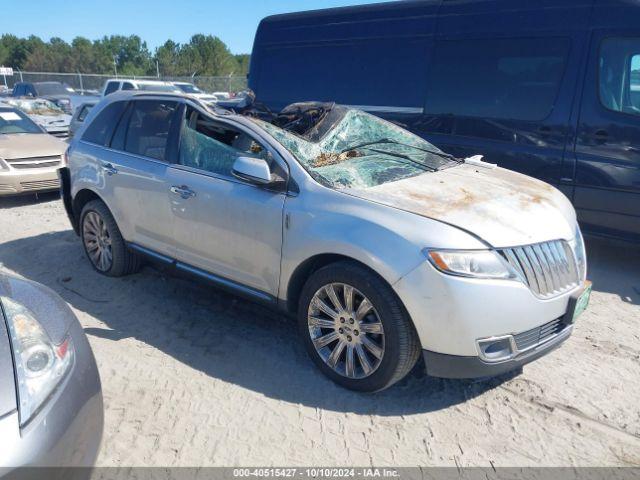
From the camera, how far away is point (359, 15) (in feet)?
20.1

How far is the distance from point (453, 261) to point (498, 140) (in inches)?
120

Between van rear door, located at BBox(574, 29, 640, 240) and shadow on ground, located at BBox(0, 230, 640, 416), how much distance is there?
594mm

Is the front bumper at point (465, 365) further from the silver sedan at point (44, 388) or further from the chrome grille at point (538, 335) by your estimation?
the silver sedan at point (44, 388)

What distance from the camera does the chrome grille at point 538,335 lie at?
9.03 ft

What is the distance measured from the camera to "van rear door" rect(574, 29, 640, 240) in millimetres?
4602

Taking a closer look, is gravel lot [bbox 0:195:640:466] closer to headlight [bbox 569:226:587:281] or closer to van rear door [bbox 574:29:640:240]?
headlight [bbox 569:226:587:281]

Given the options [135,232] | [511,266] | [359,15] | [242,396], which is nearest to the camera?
[511,266]

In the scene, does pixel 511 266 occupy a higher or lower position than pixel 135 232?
higher

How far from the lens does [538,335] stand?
282 centimetres

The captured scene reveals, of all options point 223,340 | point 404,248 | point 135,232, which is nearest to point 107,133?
point 135,232

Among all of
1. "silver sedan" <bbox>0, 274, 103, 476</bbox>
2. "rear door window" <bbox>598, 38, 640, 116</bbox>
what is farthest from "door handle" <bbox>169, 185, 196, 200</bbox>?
"rear door window" <bbox>598, 38, 640, 116</bbox>

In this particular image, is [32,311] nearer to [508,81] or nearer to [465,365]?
[465,365]

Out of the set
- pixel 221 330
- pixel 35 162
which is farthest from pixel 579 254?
pixel 35 162

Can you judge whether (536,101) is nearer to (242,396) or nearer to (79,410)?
(242,396)
